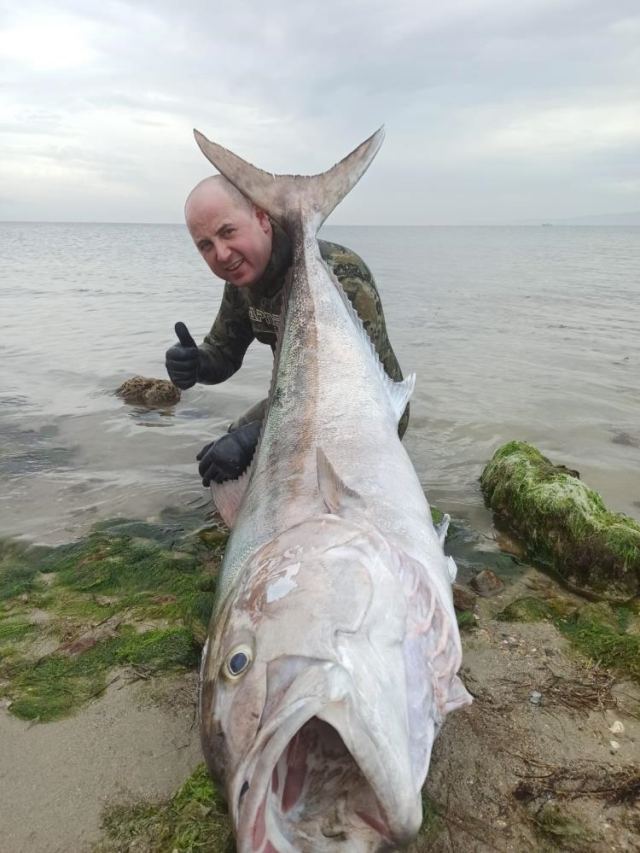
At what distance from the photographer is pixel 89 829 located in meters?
1.98

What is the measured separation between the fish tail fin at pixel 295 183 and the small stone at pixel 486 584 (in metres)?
2.59

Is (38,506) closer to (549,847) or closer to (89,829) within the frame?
(89,829)

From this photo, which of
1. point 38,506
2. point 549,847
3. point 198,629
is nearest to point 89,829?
point 198,629

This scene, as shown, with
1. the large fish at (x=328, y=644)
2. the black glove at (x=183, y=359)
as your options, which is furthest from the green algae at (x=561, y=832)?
the black glove at (x=183, y=359)

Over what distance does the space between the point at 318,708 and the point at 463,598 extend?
6.62 ft

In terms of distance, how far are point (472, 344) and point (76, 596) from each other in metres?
10.3

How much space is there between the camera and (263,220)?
13.6 feet

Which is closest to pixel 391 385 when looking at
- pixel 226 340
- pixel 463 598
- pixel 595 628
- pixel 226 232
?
pixel 463 598

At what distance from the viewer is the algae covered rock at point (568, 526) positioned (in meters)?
3.40

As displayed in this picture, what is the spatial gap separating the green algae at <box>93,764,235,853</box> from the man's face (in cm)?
299

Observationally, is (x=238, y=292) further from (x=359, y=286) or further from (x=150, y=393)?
(x=150, y=393)

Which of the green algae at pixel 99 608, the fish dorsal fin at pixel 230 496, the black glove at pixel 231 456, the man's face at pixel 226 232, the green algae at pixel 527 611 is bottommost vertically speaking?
the green algae at pixel 99 608

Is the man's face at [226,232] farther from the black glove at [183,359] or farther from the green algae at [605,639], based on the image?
the green algae at [605,639]

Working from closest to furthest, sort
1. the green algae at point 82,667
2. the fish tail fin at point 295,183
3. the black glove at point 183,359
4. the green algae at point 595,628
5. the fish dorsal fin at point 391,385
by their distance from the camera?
the green algae at point 82,667 → the green algae at point 595,628 → the fish dorsal fin at point 391,385 → the fish tail fin at point 295,183 → the black glove at point 183,359
